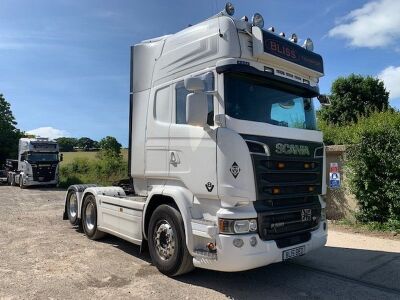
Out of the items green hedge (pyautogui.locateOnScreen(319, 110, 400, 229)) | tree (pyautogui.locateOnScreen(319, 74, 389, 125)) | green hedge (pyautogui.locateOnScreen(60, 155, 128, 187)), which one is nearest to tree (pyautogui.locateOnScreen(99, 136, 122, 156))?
green hedge (pyautogui.locateOnScreen(60, 155, 128, 187))

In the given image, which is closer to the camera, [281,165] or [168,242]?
[281,165]

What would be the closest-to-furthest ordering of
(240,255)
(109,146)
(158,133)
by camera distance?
(240,255)
(158,133)
(109,146)

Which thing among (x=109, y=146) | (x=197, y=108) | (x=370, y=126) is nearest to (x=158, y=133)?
(x=197, y=108)

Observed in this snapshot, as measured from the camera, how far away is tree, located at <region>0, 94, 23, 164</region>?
41.5 meters

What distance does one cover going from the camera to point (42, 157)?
90.7 feet

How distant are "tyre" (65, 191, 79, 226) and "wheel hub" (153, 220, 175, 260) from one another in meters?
4.08

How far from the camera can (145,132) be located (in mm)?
7102

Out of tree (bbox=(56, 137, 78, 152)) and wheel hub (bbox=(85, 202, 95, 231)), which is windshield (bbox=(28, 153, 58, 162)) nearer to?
wheel hub (bbox=(85, 202, 95, 231))

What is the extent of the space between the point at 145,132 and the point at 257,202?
267 centimetres

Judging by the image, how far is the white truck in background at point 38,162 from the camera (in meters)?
27.1

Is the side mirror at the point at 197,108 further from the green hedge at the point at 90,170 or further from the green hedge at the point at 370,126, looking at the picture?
the green hedge at the point at 90,170

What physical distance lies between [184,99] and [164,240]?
87.7 inches

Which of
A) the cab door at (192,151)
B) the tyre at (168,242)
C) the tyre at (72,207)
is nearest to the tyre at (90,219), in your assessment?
the tyre at (72,207)

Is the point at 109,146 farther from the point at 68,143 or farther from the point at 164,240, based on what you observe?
the point at 164,240
